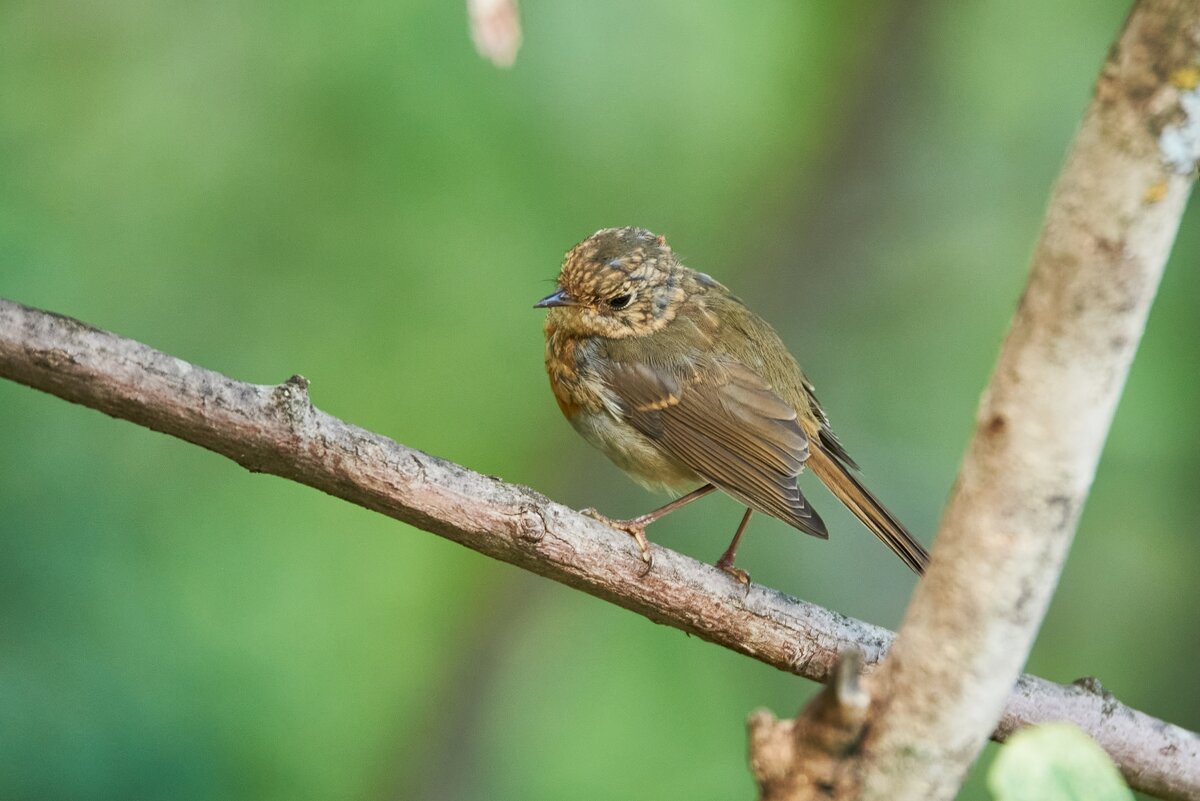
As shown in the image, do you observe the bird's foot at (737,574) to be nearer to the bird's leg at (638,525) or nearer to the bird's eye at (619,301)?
the bird's leg at (638,525)

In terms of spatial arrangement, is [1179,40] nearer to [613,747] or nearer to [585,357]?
[585,357]

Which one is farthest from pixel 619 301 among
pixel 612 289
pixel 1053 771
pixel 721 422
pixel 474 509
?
pixel 1053 771

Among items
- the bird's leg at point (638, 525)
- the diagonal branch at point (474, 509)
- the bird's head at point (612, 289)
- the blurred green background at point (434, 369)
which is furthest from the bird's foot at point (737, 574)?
the blurred green background at point (434, 369)

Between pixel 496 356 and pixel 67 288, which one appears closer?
pixel 67 288

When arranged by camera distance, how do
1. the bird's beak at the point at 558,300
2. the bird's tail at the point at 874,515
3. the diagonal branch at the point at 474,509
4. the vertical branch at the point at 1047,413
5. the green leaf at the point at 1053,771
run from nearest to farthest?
the green leaf at the point at 1053,771, the vertical branch at the point at 1047,413, the diagonal branch at the point at 474,509, the bird's tail at the point at 874,515, the bird's beak at the point at 558,300

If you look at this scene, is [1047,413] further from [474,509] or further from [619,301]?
[619,301]

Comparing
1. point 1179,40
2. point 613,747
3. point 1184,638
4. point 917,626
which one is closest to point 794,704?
point 613,747
